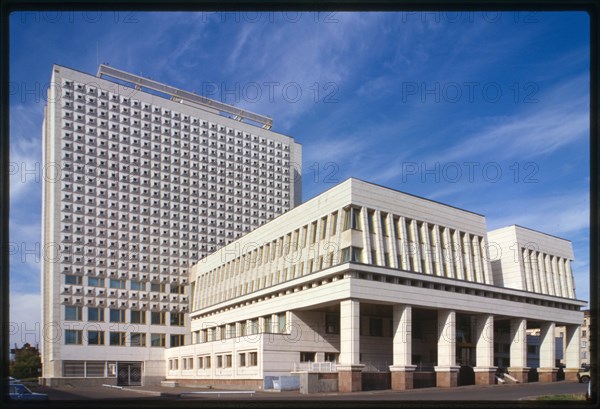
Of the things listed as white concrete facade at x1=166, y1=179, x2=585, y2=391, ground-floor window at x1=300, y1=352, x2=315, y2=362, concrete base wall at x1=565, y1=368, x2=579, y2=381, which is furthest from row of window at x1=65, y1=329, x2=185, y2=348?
concrete base wall at x1=565, y1=368, x2=579, y2=381

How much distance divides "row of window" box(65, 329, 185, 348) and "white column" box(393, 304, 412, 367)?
3375cm

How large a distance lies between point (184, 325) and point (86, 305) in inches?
462

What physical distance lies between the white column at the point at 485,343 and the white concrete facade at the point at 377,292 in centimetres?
8

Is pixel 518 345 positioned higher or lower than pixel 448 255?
lower

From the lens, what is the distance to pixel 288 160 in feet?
267

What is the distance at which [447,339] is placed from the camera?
44.5 metres

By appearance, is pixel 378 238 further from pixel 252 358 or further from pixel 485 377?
pixel 485 377

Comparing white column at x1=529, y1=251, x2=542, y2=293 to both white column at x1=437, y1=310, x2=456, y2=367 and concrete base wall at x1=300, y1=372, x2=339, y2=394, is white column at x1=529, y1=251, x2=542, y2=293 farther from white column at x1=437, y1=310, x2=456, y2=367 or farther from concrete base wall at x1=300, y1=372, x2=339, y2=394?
concrete base wall at x1=300, y1=372, x2=339, y2=394

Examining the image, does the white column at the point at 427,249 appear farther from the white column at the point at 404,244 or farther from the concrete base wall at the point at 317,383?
the concrete base wall at the point at 317,383

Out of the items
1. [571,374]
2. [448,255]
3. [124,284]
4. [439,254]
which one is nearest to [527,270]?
[571,374]

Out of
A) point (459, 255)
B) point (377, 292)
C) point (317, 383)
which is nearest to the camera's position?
point (317, 383)

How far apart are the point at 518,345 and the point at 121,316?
4021 cm

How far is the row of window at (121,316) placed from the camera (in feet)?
205
